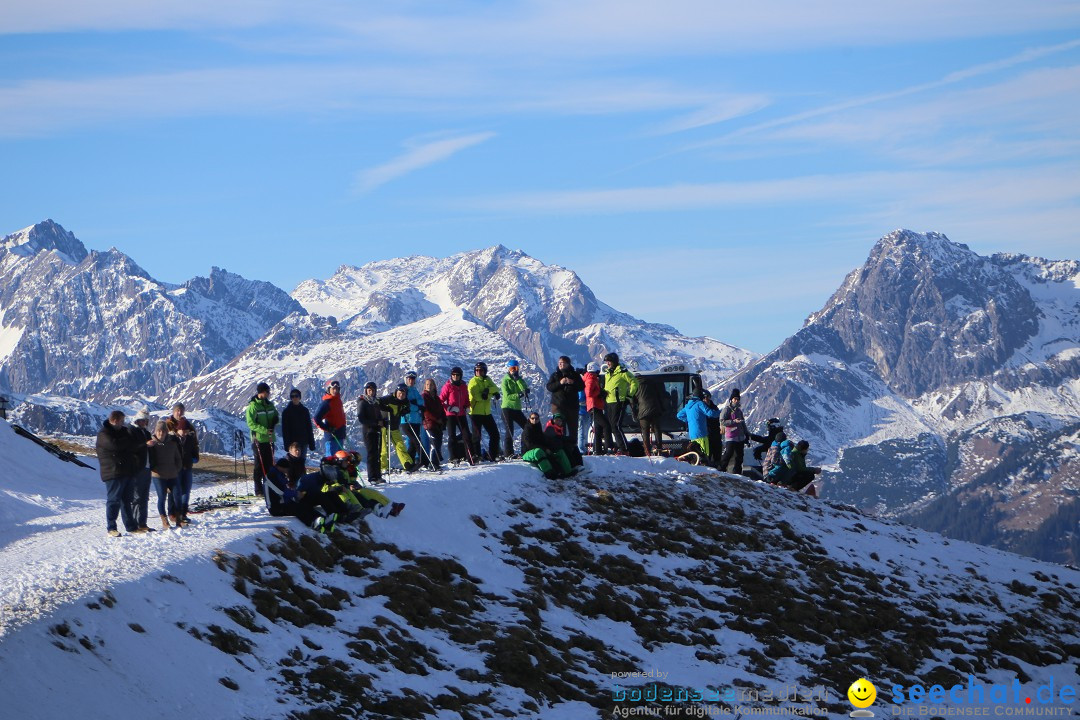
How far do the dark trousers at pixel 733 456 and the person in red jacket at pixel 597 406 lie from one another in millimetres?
3424

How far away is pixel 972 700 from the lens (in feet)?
80.2

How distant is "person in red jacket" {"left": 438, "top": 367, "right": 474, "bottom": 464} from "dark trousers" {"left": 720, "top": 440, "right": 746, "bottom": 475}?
7.63 metres

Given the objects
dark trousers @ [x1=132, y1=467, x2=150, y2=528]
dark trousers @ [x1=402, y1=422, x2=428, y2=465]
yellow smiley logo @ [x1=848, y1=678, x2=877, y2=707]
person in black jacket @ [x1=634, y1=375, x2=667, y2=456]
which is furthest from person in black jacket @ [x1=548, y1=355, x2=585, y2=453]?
dark trousers @ [x1=132, y1=467, x2=150, y2=528]

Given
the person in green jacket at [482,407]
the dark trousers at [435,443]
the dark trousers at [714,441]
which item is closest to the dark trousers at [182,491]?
the dark trousers at [435,443]

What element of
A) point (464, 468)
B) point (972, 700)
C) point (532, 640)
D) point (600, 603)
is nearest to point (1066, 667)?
point (972, 700)

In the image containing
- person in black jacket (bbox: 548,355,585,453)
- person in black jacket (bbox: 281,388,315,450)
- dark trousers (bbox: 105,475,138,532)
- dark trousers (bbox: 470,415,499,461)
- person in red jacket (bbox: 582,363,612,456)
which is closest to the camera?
dark trousers (bbox: 105,475,138,532)

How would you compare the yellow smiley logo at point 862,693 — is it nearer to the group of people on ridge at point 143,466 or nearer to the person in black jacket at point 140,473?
the group of people on ridge at point 143,466

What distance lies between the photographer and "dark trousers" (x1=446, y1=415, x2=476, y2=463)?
1340 inches

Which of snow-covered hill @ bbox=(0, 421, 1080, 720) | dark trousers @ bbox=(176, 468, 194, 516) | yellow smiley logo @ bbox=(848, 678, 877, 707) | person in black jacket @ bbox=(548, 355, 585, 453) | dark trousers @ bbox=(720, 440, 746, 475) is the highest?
person in black jacket @ bbox=(548, 355, 585, 453)

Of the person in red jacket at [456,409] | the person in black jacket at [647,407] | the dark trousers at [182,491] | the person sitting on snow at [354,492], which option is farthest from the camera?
the person in black jacket at [647,407]

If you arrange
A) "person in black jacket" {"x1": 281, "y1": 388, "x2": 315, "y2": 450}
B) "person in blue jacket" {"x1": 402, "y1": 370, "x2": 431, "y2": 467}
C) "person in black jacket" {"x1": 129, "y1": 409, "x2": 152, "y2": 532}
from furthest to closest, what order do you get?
"person in blue jacket" {"x1": 402, "y1": 370, "x2": 431, "y2": 467}, "person in black jacket" {"x1": 281, "y1": 388, "x2": 315, "y2": 450}, "person in black jacket" {"x1": 129, "y1": 409, "x2": 152, "y2": 532}

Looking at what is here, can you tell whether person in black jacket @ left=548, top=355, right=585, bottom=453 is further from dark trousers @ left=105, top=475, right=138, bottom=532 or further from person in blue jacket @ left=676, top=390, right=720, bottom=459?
dark trousers @ left=105, top=475, right=138, bottom=532

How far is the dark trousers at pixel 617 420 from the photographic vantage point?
3631 centimetres

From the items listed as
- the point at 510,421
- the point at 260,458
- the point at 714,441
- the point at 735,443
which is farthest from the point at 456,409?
the point at 714,441
